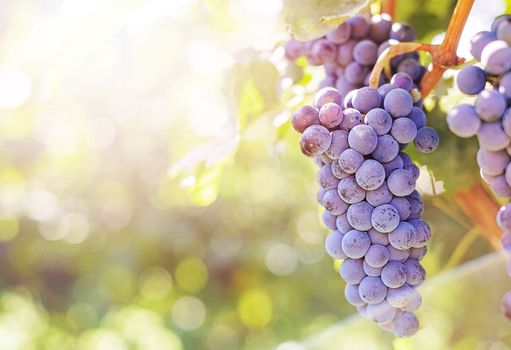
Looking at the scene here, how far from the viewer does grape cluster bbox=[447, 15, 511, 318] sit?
409 mm

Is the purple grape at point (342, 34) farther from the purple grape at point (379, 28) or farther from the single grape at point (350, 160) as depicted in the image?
the single grape at point (350, 160)

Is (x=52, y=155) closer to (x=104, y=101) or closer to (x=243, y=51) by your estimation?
(x=104, y=101)

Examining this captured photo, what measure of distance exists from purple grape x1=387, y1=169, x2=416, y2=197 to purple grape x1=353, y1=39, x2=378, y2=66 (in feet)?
0.48

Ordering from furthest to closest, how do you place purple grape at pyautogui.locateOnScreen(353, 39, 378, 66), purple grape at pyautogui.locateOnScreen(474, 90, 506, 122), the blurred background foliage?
1. the blurred background foliage
2. purple grape at pyautogui.locateOnScreen(353, 39, 378, 66)
3. purple grape at pyautogui.locateOnScreen(474, 90, 506, 122)

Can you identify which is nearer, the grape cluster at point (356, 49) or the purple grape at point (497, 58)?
the purple grape at point (497, 58)

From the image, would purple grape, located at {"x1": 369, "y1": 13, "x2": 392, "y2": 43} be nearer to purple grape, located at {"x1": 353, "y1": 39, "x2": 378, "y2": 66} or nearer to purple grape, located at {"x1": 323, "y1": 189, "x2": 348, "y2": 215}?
purple grape, located at {"x1": 353, "y1": 39, "x2": 378, "y2": 66}

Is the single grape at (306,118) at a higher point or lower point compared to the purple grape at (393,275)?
higher

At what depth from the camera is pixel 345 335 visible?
136cm

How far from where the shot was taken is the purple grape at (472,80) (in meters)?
0.44

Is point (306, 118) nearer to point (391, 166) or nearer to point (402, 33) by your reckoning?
point (391, 166)

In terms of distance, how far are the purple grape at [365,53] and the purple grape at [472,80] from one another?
139 millimetres

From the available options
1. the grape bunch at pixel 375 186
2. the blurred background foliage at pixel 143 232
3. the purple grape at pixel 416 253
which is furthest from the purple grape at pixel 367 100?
the blurred background foliage at pixel 143 232

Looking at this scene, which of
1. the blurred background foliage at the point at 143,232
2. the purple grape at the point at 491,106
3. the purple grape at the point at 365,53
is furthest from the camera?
the blurred background foliage at the point at 143,232

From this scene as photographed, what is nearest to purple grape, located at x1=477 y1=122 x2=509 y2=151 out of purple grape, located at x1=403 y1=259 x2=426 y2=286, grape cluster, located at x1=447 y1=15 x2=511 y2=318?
grape cluster, located at x1=447 y1=15 x2=511 y2=318
